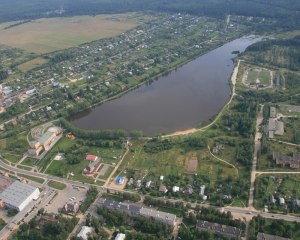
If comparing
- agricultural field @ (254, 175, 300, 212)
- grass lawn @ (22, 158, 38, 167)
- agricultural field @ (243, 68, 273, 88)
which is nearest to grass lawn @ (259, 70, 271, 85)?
agricultural field @ (243, 68, 273, 88)

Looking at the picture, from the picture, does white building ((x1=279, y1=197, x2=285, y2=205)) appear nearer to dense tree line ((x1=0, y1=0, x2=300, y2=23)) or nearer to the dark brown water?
the dark brown water

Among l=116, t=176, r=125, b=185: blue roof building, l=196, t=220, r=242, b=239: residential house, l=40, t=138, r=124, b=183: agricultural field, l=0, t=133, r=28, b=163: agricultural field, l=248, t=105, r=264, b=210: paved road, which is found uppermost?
l=196, t=220, r=242, b=239: residential house

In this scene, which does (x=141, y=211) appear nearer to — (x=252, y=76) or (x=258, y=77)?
(x=258, y=77)

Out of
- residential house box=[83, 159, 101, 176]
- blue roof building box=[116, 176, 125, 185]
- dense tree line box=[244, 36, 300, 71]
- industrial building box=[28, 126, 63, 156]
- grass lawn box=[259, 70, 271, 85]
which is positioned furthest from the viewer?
dense tree line box=[244, 36, 300, 71]

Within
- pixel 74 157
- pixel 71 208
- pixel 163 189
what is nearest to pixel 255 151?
pixel 163 189

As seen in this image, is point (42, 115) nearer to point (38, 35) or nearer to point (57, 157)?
point (57, 157)
